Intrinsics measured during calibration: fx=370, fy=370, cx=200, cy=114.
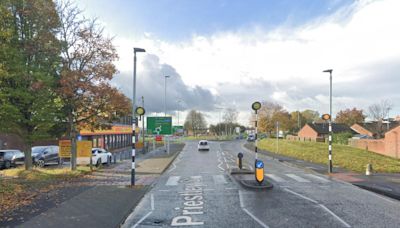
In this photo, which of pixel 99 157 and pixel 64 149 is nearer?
pixel 64 149

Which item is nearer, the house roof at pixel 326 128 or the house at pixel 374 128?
the house at pixel 374 128

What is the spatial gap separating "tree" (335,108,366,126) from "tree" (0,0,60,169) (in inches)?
3886

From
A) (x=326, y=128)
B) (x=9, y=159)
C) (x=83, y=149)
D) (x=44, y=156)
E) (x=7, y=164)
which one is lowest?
(x=7, y=164)

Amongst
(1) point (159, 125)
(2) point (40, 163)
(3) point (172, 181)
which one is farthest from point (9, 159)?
(1) point (159, 125)

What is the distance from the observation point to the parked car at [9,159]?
27420 mm

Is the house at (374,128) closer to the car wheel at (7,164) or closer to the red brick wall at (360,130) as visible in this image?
the red brick wall at (360,130)

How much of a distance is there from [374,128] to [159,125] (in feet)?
191

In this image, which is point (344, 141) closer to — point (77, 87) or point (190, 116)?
point (77, 87)

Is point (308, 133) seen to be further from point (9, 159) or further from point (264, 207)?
point (264, 207)

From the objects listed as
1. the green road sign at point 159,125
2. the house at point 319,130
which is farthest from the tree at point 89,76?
the house at point 319,130

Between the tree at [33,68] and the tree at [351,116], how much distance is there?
324ft

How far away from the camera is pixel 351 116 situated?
107500mm

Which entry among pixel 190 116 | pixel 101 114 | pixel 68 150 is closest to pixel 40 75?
pixel 101 114

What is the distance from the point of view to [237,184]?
679 inches
